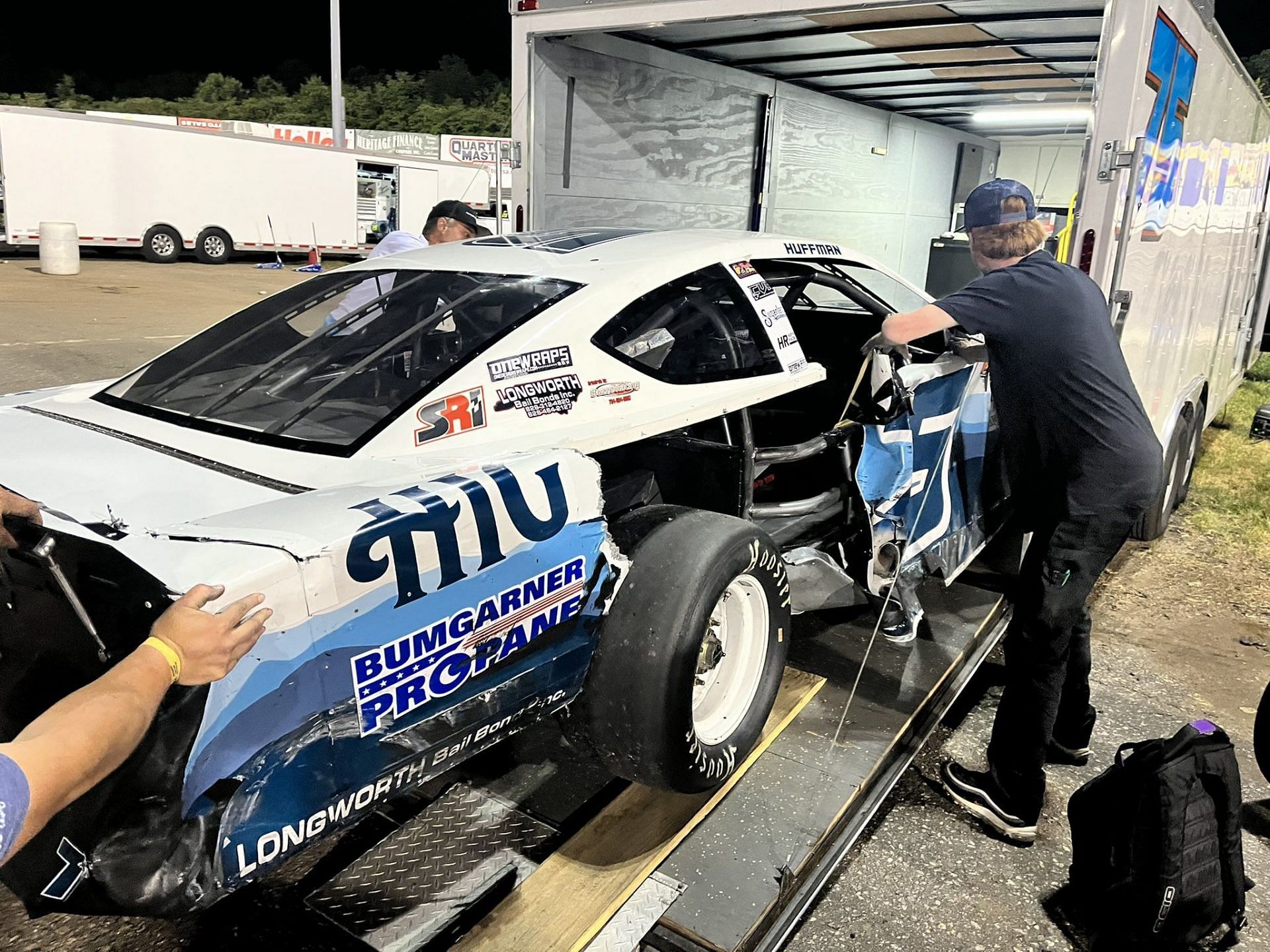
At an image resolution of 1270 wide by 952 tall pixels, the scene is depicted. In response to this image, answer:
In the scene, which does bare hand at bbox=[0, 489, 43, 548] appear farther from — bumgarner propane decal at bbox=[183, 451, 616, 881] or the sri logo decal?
the sri logo decal

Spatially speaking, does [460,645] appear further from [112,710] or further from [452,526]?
[112,710]

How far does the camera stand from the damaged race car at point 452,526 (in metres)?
1.49

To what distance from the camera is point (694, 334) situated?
9.29 feet

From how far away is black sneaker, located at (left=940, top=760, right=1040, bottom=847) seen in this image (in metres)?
2.78

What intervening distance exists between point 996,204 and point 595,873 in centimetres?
221

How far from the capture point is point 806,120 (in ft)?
25.4

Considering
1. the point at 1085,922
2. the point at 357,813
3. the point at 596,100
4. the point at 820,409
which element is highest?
the point at 596,100

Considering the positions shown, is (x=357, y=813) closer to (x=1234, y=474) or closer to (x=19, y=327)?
(x=1234, y=474)

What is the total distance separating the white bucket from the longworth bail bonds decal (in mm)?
16423

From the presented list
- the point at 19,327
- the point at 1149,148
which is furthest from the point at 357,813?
the point at 19,327

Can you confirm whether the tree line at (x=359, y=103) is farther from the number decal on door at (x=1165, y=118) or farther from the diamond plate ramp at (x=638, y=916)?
the diamond plate ramp at (x=638, y=916)

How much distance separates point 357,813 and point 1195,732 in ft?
6.94

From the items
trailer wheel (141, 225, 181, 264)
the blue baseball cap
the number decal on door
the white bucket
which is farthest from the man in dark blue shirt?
trailer wheel (141, 225, 181, 264)

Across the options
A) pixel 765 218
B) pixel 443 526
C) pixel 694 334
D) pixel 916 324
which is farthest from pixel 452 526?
pixel 765 218
